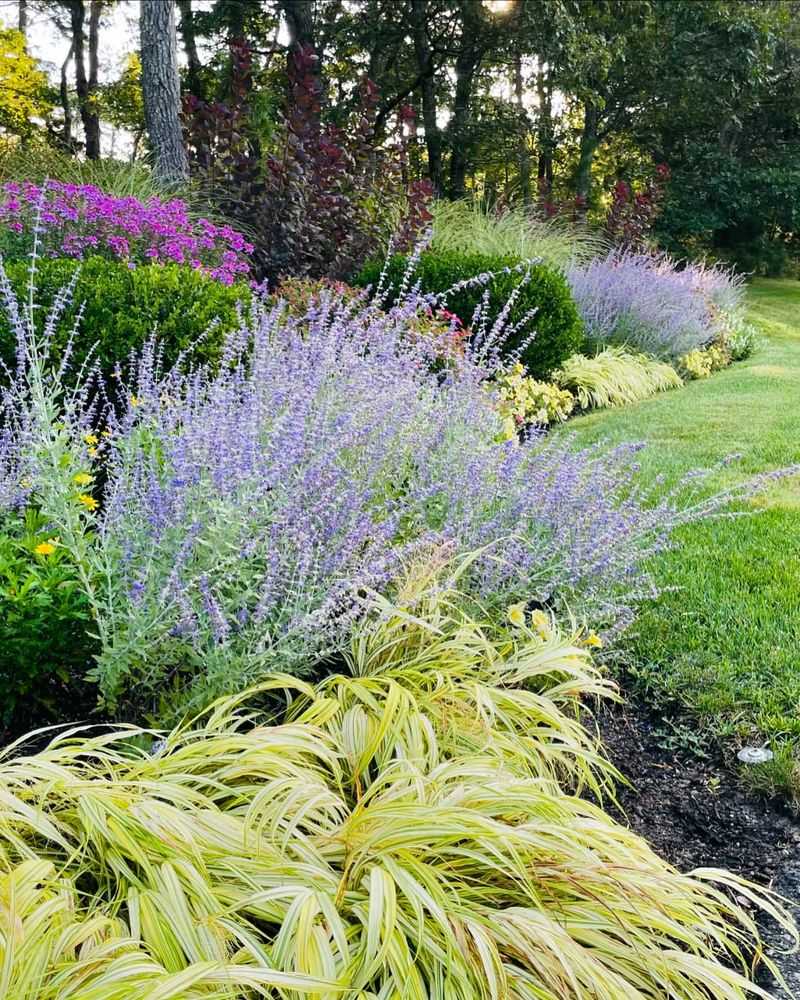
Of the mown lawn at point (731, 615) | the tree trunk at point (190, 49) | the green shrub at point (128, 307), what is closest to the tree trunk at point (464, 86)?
the tree trunk at point (190, 49)

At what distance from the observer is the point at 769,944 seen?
1709 millimetres

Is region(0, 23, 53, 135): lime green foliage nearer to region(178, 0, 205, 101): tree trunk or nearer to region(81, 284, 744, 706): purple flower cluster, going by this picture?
region(178, 0, 205, 101): tree trunk

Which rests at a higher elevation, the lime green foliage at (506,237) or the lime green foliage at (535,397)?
the lime green foliage at (506,237)

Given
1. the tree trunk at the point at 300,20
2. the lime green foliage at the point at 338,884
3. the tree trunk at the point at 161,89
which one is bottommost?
the lime green foliage at the point at 338,884

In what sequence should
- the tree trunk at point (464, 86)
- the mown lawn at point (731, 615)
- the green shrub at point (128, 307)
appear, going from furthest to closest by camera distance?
the tree trunk at point (464, 86), the green shrub at point (128, 307), the mown lawn at point (731, 615)

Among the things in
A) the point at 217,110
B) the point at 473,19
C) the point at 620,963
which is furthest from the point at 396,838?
the point at 473,19

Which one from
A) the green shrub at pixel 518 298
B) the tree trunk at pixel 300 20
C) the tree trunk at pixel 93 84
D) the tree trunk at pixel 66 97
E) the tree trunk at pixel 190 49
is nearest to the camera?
the green shrub at pixel 518 298

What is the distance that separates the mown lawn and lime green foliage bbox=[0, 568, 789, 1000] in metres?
0.75

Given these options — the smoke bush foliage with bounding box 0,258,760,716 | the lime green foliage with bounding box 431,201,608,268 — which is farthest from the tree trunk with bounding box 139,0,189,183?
the smoke bush foliage with bounding box 0,258,760,716

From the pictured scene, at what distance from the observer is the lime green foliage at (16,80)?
17.9 m

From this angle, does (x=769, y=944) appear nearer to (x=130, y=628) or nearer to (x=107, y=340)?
(x=130, y=628)

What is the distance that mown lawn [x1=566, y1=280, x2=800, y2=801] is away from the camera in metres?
2.45

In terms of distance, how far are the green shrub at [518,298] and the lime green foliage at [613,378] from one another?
0.26 metres

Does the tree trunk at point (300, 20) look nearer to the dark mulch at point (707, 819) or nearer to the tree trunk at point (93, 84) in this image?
the tree trunk at point (93, 84)
